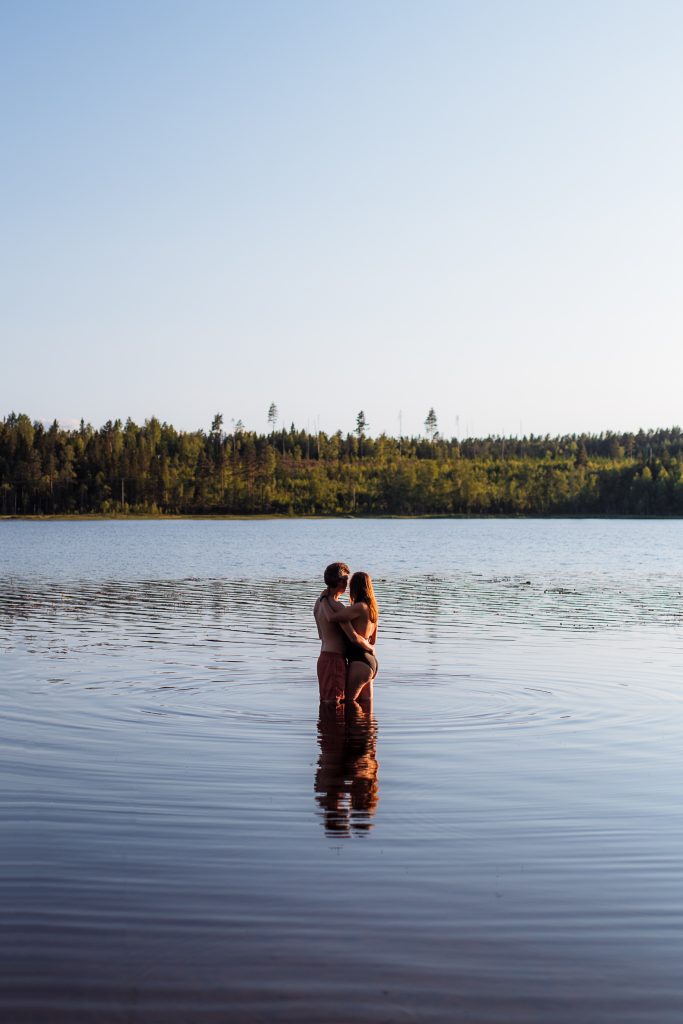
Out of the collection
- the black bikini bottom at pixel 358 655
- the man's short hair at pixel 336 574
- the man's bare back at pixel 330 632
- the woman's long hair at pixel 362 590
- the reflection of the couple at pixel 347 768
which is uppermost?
the man's short hair at pixel 336 574

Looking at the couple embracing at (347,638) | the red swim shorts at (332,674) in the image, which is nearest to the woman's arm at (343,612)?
the couple embracing at (347,638)

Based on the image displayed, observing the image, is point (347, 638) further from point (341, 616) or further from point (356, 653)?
point (341, 616)

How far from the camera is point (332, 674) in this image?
14914 mm

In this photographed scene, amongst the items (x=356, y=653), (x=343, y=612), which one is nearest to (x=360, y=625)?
(x=343, y=612)

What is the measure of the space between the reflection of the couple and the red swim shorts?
151mm

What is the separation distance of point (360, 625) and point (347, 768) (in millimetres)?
3388

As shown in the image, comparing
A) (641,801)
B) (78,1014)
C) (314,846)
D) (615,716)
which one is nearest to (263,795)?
(314,846)

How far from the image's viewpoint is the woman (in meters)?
14.4

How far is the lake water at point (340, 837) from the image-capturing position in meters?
5.80

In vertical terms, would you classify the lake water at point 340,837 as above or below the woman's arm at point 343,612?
below

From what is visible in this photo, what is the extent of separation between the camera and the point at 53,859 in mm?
7930

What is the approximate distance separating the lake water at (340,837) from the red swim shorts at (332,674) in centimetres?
55

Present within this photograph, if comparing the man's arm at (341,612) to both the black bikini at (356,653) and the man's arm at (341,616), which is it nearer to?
the man's arm at (341,616)

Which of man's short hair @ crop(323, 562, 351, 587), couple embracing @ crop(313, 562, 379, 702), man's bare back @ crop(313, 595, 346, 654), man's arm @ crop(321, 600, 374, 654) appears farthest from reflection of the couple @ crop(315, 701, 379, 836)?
man's short hair @ crop(323, 562, 351, 587)
